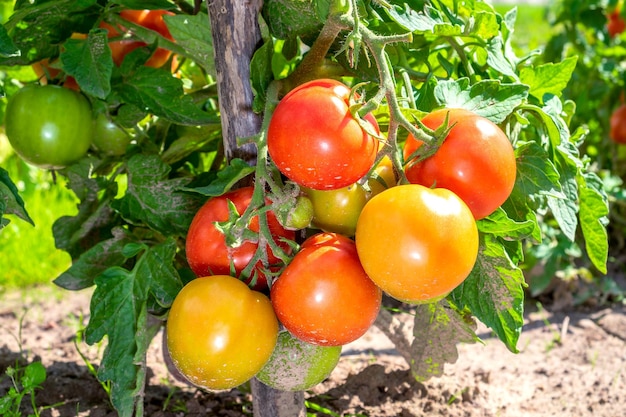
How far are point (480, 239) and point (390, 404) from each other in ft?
2.32

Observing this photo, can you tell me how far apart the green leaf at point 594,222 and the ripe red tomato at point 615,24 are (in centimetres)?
213

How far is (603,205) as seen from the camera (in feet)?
4.35

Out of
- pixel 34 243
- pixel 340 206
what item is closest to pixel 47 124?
pixel 340 206

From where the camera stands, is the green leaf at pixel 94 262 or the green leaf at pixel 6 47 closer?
the green leaf at pixel 6 47

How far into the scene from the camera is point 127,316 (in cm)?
122

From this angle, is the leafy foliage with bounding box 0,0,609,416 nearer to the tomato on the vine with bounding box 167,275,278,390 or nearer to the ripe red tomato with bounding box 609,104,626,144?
the tomato on the vine with bounding box 167,275,278,390

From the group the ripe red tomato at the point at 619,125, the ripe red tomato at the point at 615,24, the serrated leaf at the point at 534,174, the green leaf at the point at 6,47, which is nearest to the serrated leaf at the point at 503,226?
the serrated leaf at the point at 534,174

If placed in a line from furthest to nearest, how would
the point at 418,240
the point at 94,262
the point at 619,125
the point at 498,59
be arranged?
the point at 619,125
the point at 94,262
the point at 498,59
the point at 418,240

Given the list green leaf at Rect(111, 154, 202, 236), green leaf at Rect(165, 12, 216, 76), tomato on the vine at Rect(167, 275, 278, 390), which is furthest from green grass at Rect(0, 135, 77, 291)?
tomato on the vine at Rect(167, 275, 278, 390)

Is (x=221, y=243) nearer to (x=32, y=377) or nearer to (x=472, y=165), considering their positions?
(x=472, y=165)

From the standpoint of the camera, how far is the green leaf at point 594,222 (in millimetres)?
1318

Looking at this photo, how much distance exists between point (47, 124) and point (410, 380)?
3.35ft

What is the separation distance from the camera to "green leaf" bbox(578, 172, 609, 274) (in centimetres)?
132

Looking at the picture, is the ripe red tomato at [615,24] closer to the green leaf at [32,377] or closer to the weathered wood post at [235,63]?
the weathered wood post at [235,63]
